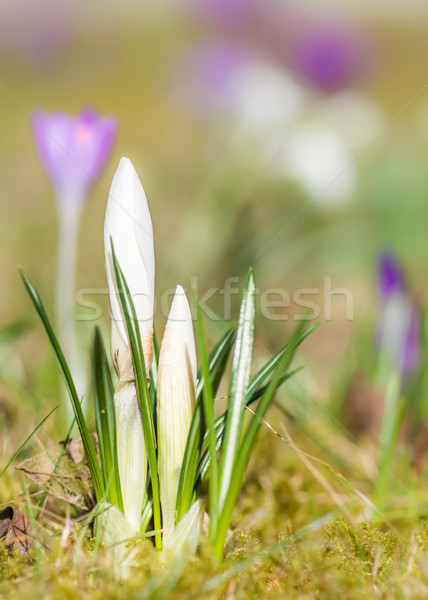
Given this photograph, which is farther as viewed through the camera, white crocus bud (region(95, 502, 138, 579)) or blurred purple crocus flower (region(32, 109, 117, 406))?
blurred purple crocus flower (region(32, 109, 117, 406))

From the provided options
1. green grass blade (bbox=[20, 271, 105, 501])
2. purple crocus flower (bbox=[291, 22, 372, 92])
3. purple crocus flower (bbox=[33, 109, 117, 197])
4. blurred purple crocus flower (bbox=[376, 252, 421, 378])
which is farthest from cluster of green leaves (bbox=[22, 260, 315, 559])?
purple crocus flower (bbox=[291, 22, 372, 92])

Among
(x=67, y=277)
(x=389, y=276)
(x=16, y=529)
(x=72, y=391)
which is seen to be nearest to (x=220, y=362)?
(x=72, y=391)

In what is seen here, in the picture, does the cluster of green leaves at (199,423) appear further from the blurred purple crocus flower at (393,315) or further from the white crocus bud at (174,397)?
the blurred purple crocus flower at (393,315)

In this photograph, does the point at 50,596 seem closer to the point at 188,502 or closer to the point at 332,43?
the point at 188,502

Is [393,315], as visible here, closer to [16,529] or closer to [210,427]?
[210,427]

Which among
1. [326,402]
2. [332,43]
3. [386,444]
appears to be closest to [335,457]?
[386,444]

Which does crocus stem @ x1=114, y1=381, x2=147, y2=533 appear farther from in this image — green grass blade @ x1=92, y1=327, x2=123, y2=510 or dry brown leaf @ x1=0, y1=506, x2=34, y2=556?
dry brown leaf @ x1=0, y1=506, x2=34, y2=556

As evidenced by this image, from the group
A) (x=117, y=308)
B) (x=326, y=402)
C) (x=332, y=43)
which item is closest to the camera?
(x=117, y=308)
